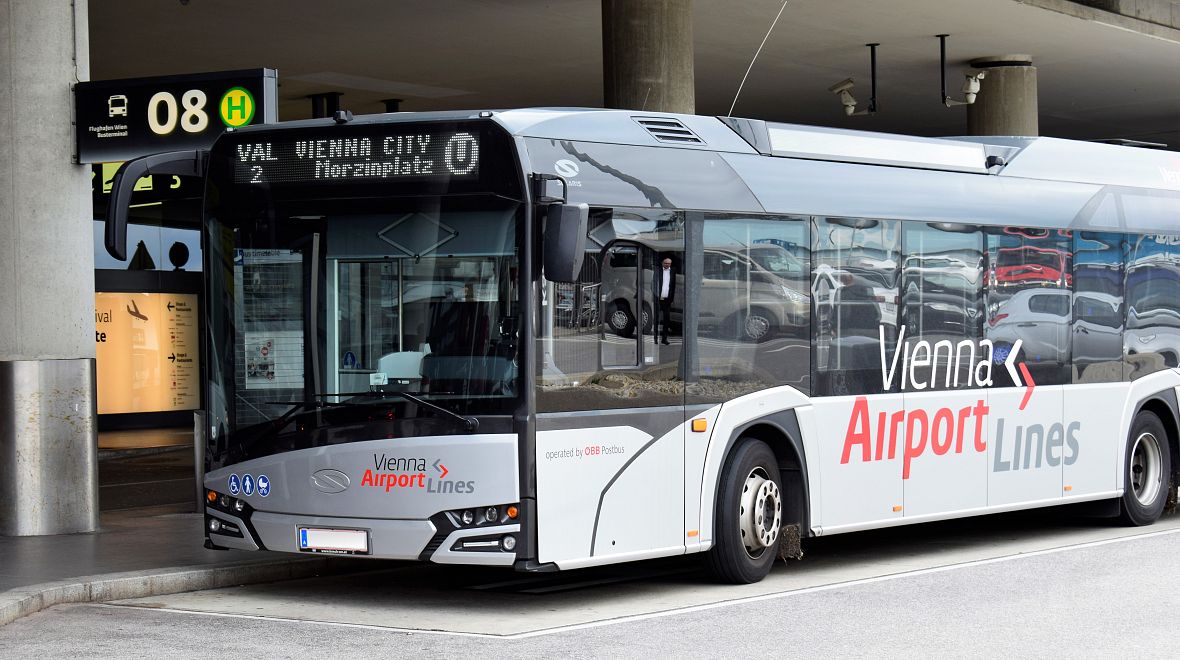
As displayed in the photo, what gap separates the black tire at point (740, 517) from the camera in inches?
410

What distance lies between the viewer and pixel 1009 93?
24.6m

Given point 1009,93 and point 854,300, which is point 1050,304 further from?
point 1009,93

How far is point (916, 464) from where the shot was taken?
466 inches

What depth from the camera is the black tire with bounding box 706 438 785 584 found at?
10.4 metres

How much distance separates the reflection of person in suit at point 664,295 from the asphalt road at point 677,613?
1.73 m

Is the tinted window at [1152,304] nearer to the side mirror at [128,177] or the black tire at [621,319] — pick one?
the black tire at [621,319]

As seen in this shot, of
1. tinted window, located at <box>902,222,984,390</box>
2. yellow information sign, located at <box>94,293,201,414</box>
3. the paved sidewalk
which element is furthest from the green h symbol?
yellow information sign, located at <box>94,293,201,414</box>

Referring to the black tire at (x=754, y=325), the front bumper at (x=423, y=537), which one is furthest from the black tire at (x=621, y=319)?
the front bumper at (x=423, y=537)

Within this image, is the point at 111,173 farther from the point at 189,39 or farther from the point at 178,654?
the point at 178,654

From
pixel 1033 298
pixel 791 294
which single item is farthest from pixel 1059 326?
pixel 791 294

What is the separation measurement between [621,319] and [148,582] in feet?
11.6

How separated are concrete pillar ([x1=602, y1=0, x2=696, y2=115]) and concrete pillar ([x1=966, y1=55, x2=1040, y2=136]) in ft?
30.6

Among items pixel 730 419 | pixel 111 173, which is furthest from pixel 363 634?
pixel 111 173

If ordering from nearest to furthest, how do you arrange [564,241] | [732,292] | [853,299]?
1. [564,241]
2. [732,292]
3. [853,299]
